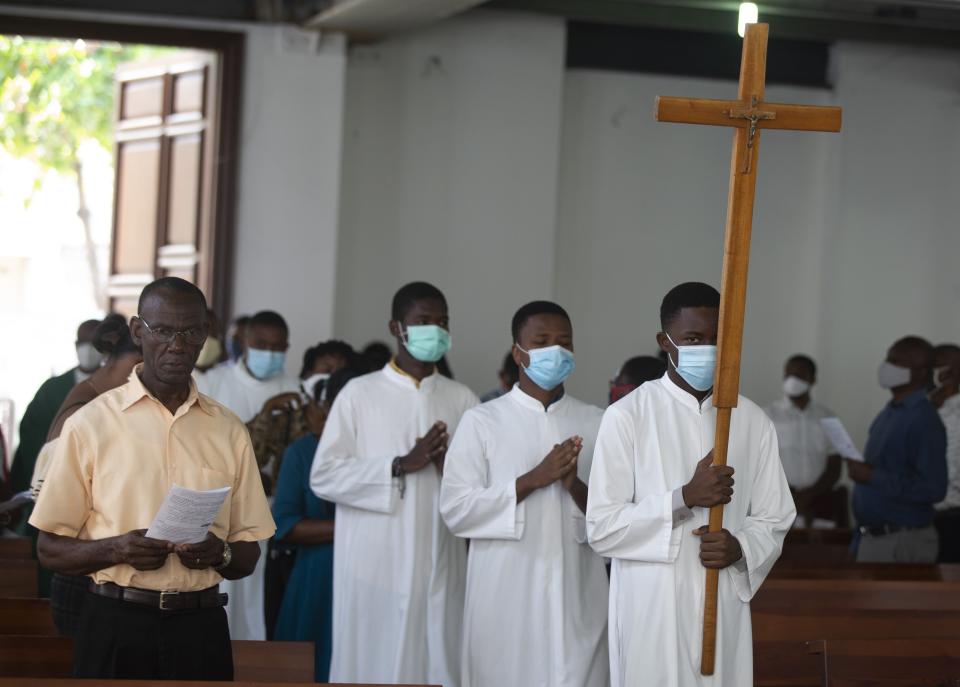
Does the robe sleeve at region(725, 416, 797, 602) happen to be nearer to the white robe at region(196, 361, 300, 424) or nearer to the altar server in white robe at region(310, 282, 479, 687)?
the altar server in white robe at region(310, 282, 479, 687)

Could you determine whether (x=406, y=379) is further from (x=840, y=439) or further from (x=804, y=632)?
(x=840, y=439)

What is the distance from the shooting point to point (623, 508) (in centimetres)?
406

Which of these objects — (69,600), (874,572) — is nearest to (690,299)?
(69,600)

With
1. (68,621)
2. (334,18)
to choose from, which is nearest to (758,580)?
(68,621)

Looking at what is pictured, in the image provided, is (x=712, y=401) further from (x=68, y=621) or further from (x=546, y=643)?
(x=68, y=621)

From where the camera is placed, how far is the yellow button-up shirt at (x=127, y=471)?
3.39 metres

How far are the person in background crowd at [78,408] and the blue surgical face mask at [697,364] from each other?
180 centimetres

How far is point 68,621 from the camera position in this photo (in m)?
4.08

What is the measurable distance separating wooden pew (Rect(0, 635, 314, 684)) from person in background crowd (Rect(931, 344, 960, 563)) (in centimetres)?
482

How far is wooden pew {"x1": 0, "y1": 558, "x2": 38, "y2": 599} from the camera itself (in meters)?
5.04

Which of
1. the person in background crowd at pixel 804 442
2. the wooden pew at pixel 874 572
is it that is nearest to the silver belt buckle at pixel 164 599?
the wooden pew at pixel 874 572

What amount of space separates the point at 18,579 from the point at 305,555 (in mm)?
1219

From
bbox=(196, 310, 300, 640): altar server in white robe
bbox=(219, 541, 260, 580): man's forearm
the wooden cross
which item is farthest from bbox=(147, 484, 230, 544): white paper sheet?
bbox=(196, 310, 300, 640): altar server in white robe

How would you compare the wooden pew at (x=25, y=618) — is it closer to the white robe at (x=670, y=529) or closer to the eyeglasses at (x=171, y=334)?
the eyeglasses at (x=171, y=334)
